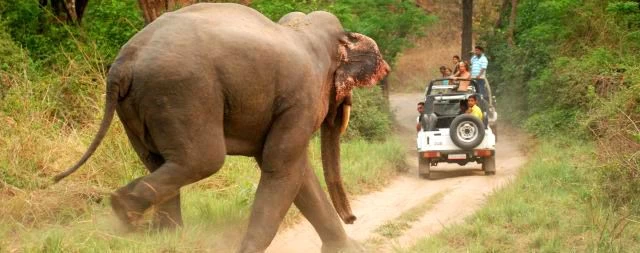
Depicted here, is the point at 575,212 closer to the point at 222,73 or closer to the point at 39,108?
the point at 222,73

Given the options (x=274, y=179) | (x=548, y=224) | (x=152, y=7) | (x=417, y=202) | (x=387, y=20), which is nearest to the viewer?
(x=274, y=179)

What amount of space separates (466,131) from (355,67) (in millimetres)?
7184

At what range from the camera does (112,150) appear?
9.25 meters

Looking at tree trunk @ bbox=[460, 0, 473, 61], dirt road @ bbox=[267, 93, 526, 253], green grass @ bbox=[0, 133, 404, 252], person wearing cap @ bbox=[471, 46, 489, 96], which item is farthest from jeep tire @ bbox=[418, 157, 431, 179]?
tree trunk @ bbox=[460, 0, 473, 61]

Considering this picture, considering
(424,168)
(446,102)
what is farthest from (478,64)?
(424,168)

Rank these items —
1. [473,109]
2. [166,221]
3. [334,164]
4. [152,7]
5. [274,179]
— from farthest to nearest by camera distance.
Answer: [473,109]
[152,7]
[334,164]
[166,221]
[274,179]

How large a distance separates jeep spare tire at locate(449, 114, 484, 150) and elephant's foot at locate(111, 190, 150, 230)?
8588 mm

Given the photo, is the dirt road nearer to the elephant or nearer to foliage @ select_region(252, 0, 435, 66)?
the elephant

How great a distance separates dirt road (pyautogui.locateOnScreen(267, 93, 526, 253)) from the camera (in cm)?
865

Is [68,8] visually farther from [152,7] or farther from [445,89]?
[445,89]

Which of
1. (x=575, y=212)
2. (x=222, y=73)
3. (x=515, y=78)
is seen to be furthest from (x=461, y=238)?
(x=515, y=78)

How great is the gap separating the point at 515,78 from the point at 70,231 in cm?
1777

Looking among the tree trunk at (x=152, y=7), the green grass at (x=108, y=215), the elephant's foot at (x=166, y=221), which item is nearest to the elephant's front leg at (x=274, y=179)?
the green grass at (x=108, y=215)

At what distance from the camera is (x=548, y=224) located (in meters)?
8.62
